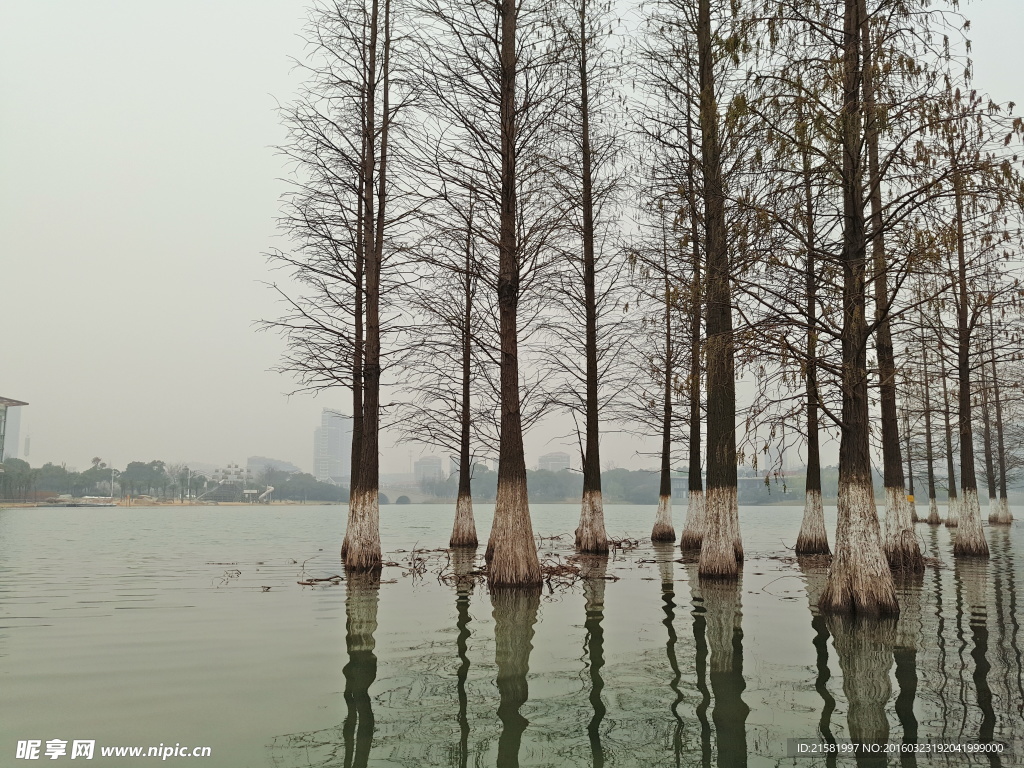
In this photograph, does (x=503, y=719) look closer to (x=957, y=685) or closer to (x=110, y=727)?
(x=110, y=727)

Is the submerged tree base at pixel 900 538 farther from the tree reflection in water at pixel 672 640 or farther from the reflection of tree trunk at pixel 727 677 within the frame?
the reflection of tree trunk at pixel 727 677

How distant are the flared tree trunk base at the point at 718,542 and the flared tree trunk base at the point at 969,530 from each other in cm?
1071

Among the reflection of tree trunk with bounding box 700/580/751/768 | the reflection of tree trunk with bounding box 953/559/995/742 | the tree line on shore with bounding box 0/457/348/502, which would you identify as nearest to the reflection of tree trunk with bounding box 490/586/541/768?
the reflection of tree trunk with bounding box 700/580/751/768

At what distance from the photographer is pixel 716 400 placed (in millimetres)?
14000

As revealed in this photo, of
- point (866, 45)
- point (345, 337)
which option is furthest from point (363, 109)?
point (866, 45)

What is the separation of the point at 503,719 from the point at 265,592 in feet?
28.3

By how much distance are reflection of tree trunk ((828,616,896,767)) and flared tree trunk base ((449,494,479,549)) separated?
1570 centimetres

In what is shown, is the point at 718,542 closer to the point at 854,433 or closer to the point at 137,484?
the point at 854,433

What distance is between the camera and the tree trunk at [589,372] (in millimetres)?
20156

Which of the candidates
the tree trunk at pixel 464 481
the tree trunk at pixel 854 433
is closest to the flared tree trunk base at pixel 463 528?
the tree trunk at pixel 464 481

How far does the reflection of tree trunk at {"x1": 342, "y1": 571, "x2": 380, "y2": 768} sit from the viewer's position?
454cm

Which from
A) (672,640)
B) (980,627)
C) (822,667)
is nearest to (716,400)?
(980,627)

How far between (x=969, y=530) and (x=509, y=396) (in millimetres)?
16175

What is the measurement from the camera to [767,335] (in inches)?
376
